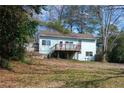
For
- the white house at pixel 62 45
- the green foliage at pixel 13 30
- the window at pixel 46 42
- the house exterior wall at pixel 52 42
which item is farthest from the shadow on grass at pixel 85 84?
the window at pixel 46 42

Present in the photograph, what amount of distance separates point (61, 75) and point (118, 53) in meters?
3.82

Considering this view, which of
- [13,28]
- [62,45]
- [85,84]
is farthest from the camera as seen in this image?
[62,45]

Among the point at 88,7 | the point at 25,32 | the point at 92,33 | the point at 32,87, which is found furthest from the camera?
the point at 92,33

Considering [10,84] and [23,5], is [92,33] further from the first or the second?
[10,84]

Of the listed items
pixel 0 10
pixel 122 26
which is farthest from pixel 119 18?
pixel 0 10

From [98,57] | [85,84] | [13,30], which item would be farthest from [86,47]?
[85,84]

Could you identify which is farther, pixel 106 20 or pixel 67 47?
pixel 67 47

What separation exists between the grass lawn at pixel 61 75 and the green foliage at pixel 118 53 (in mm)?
264

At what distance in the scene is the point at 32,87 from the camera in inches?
425

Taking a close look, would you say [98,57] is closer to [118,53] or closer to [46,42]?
[118,53]

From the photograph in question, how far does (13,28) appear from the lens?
13633mm

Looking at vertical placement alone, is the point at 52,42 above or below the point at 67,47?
above

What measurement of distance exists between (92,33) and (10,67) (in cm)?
613

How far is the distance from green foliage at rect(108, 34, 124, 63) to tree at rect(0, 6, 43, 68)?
151 inches
